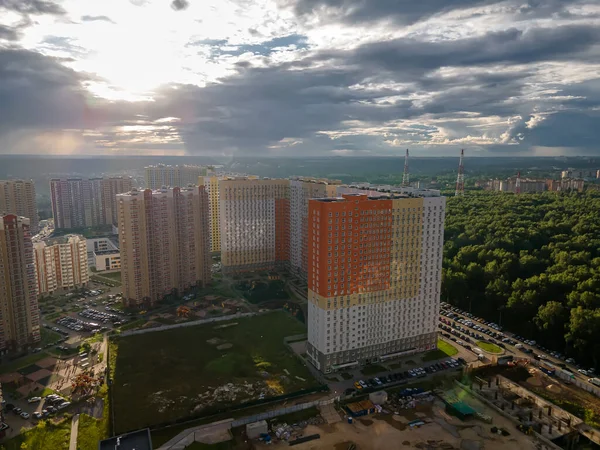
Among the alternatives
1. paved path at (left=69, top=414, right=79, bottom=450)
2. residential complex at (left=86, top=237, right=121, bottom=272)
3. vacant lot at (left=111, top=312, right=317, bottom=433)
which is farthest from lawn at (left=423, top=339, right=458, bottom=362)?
residential complex at (left=86, top=237, right=121, bottom=272)

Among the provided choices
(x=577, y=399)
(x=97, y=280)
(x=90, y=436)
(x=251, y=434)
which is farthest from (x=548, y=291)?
(x=97, y=280)

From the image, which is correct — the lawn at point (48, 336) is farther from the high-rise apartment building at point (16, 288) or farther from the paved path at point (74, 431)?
the paved path at point (74, 431)

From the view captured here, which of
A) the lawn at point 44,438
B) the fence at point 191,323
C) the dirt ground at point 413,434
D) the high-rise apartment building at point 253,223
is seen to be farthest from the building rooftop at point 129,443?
the high-rise apartment building at point 253,223

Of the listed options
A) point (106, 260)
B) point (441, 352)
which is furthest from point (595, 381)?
point (106, 260)

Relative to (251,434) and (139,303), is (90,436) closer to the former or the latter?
(251,434)

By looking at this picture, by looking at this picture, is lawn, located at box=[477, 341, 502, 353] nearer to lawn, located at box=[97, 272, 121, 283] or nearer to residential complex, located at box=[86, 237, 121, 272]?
lawn, located at box=[97, 272, 121, 283]
